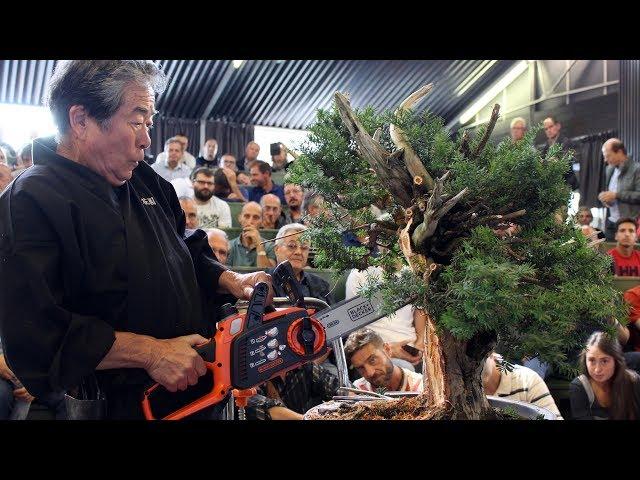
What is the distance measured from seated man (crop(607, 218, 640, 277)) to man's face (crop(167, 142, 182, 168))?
3435 millimetres

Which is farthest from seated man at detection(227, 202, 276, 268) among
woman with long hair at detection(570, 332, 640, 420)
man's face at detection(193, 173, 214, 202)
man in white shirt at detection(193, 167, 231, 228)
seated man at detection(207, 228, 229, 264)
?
woman with long hair at detection(570, 332, 640, 420)

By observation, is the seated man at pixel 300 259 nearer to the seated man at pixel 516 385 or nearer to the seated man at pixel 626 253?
the seated man at pixel 516 385

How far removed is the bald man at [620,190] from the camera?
6172 millimetres

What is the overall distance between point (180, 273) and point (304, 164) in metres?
0.36

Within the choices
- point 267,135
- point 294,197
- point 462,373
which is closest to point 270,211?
point 294,197

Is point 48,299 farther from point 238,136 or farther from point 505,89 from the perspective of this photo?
point 505,89

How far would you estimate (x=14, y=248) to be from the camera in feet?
3.98

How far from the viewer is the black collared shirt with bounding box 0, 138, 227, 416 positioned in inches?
47.5

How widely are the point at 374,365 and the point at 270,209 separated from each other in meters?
2.49

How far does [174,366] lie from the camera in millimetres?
1295

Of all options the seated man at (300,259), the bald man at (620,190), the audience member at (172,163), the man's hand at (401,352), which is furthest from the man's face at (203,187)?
the bald man at (620,190)

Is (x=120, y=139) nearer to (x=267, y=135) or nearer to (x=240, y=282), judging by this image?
(x=240, y=282)

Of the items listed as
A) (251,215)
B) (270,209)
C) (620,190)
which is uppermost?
(620,190)

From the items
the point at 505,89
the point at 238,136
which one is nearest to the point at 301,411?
the point at 238,136
